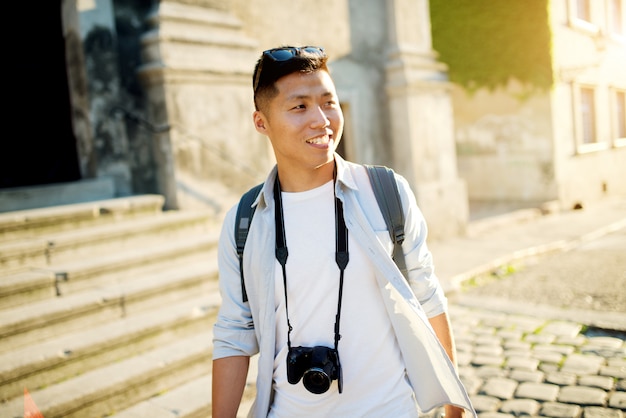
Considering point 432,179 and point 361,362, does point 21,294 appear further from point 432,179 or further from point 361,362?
point 432,179

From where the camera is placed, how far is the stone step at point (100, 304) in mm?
3654

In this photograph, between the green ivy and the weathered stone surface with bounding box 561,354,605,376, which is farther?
the green ivy

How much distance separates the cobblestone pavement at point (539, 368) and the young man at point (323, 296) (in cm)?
196

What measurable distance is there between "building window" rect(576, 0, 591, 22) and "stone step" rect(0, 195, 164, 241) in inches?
603

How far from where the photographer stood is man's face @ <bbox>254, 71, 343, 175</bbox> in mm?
1745

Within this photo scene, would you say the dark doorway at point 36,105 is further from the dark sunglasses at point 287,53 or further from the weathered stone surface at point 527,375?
the weathered stone surface at point 527,375

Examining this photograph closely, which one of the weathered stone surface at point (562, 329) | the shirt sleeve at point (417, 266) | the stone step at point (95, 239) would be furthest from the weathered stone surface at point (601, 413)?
the stone step at point (95, 239)

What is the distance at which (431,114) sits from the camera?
29.6ft

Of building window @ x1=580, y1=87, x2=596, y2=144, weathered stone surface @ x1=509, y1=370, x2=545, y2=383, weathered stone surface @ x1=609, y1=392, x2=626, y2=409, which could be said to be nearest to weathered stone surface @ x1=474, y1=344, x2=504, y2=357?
weathered stone surface @ x1=509, y1=370, x2=545, y2=383

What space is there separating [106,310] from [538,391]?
3.28 meters

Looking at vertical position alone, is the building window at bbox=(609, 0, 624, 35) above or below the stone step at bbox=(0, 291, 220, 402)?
above

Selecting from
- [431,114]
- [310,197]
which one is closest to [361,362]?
[310,197]

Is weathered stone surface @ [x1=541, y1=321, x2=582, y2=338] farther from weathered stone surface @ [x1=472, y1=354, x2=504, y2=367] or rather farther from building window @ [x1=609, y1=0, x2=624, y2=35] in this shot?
building window @ [x1=609, y1=0, x2=624, y2=35]

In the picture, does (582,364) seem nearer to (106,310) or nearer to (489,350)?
(489,350)
